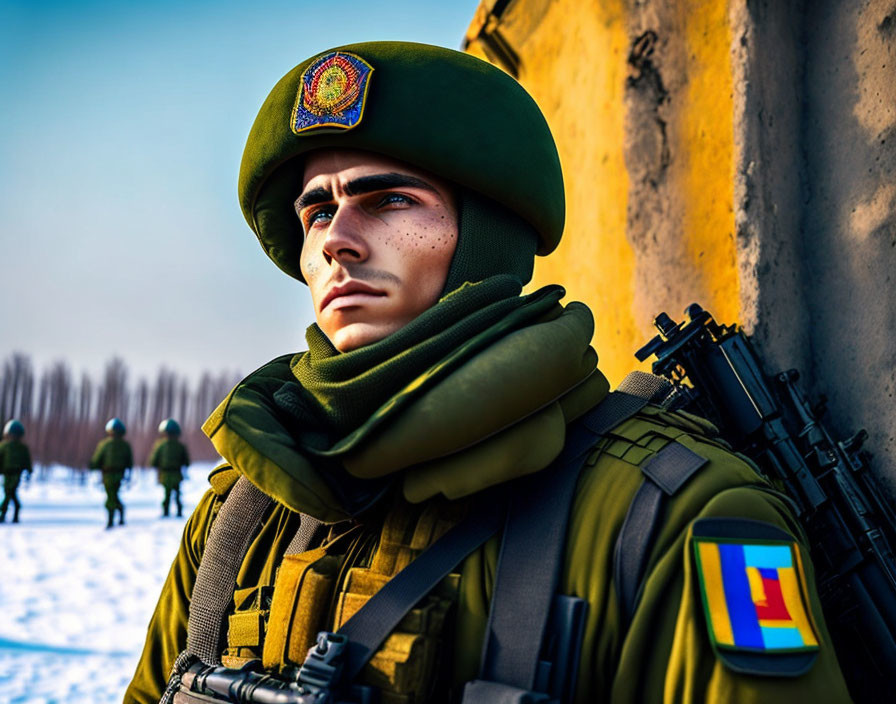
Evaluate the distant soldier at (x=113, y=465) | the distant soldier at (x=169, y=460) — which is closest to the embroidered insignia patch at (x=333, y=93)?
the distant soldier at (x=113, y=465)

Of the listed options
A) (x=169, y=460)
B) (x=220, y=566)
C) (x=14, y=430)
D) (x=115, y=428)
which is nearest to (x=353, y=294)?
(x=220, y=566)

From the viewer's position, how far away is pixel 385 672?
1174mm

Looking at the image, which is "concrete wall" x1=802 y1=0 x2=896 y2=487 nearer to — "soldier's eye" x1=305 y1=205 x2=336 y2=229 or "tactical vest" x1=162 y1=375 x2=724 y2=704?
"tactical vest" x1=162 y1=375 x2=724 y2=704

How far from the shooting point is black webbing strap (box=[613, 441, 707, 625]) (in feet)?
3.76

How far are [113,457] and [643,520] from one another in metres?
11.8

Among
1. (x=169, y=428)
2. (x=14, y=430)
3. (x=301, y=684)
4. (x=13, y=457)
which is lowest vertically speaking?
(x=301, y=684)

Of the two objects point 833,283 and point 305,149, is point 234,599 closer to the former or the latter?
point 305,149

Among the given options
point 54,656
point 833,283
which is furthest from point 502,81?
point 54,656

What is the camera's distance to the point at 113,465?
1125 cm

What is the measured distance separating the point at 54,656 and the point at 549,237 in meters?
4.63

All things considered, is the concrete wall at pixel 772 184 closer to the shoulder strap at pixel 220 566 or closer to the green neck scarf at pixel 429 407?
the green neck scarf at pixel 429 407

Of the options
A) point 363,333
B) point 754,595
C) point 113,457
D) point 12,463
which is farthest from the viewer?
point 12,463

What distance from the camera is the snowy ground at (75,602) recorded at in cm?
418

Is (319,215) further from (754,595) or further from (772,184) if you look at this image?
(772,184)
